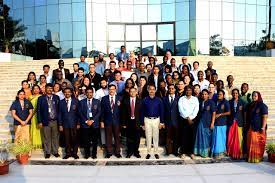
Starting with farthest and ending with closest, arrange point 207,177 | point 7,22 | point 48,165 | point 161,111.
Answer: point 7,22
point 161,111
point 48,165
point 207,177

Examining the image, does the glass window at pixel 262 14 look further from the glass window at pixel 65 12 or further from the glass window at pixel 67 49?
the glass window at pixel 67 49

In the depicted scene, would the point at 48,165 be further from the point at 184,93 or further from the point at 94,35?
the point at 94,35

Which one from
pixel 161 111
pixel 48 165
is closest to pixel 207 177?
pixel 161 111

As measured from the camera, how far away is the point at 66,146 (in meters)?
8.57

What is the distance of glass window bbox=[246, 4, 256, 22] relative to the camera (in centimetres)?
2959

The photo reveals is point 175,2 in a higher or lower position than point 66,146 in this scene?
higher

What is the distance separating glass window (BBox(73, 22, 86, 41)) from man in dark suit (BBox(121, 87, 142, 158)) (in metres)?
20.3

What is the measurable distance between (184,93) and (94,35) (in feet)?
66.5

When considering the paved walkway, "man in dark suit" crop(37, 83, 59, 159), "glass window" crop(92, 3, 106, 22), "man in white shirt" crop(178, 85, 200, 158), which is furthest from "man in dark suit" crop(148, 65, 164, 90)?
"glass window" crop(92, 3, 106, 22)

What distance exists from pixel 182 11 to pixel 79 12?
26.8 feet

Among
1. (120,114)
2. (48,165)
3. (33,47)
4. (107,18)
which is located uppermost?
(107,18)

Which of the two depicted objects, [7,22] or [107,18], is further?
[7,22]

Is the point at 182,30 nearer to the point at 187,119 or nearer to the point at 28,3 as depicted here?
the point at 28,3

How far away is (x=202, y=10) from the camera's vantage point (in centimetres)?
2805
